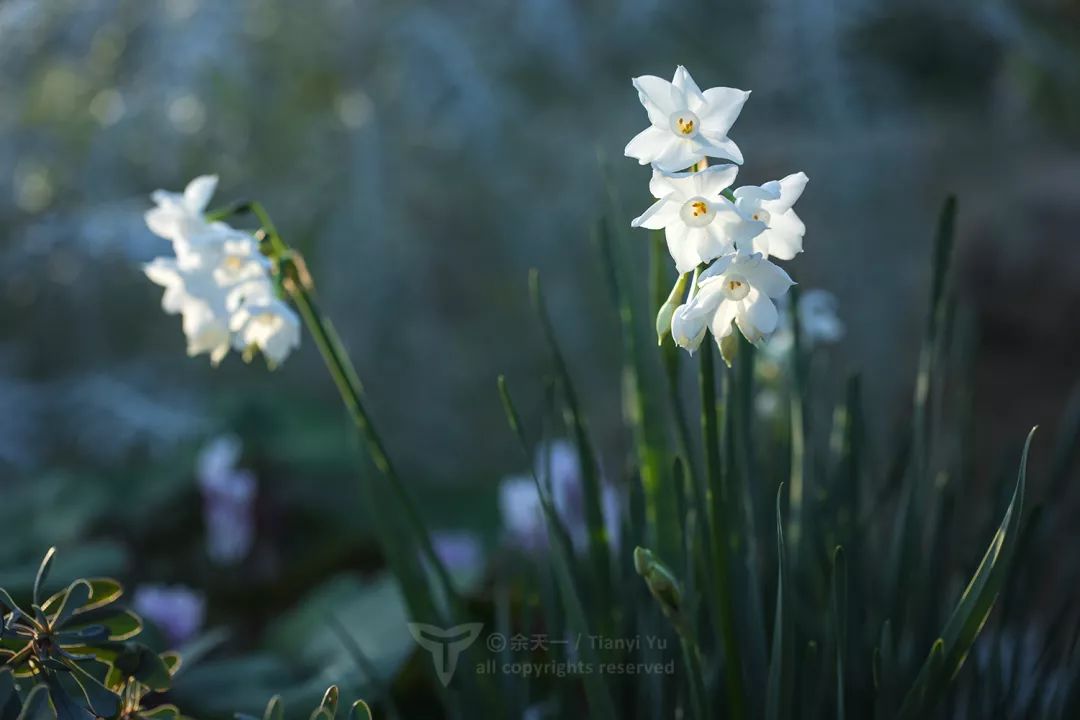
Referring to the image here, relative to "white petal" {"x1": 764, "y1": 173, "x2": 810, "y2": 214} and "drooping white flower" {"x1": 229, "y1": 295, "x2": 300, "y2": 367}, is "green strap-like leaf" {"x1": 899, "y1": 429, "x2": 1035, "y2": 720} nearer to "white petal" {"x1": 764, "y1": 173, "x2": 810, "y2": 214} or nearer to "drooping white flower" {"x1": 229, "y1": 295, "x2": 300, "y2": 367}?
"white petal" {"x1": 764, "y1": 173, "x2": 810, "y2": 214}

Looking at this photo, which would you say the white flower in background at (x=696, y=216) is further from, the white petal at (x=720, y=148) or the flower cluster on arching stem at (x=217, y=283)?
the flower cluster on arching stem at (x=217, y=283)

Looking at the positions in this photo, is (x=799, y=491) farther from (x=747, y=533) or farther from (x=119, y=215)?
(x=119, y=215)

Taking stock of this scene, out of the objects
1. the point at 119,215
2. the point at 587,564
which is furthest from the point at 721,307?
the point at 119,215

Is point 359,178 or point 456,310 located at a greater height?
point 359,178

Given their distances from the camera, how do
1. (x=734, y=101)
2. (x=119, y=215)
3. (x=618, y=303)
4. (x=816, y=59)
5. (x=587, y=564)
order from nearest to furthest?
(x=734, y=101) < (x=618, y=303) < (x=587, y=564) < (x=119, y=215) < (x=816, y=59)

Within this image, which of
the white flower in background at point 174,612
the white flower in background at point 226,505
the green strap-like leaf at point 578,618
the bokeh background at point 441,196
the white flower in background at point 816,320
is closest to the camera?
the green strap-like leaf at point 578,618

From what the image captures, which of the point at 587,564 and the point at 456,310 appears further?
the point at 456,310

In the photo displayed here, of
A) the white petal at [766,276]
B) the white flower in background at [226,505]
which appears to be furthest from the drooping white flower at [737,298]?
the white flower in background at [226,505]

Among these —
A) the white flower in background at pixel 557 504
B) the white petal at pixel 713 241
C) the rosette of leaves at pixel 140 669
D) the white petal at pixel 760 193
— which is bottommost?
the rosette of leaves at pixel 140 669

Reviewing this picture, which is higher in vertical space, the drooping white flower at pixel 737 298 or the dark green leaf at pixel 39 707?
the drooping white flower at pixel 737 298
